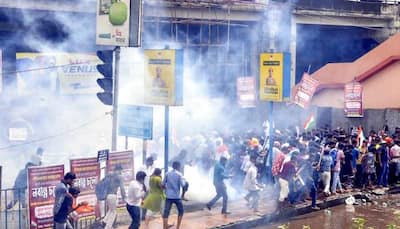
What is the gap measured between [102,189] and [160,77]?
8.36 ft

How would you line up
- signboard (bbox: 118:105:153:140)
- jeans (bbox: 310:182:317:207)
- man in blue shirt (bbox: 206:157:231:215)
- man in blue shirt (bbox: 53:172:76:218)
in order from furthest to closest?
jeans (bbox: 310:182:317:207), man in blue shirt (bbox: 206:157:231:215), signboard (bbox: 118:105:153:140), man in blue shirt (bbox: 53:172:76:218)

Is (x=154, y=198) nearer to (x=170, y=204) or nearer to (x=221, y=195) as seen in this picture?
(x=170, y=204)

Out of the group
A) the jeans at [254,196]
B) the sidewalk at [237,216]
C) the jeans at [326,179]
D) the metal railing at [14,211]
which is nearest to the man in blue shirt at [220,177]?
the sidewalk at [237,216]

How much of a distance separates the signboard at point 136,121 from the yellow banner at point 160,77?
0.30 meters

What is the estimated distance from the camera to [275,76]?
1415 cm

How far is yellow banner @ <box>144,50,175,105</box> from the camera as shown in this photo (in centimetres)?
1219

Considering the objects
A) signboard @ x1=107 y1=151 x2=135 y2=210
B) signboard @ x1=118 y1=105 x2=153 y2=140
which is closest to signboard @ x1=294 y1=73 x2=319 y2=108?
signboard @ x1=118 y1=105 x2=153 y2=140

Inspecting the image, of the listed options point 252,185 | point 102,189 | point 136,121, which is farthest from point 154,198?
point 252,185

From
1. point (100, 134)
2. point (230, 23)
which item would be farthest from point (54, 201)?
point (230, 23)

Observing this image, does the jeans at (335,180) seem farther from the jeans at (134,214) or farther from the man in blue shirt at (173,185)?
the jeans at (134,214)

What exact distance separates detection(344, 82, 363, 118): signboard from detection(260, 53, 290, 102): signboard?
583 cm

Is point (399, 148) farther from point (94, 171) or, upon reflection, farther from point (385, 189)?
point (94, 171)

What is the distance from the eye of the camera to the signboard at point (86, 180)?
11.2 meters

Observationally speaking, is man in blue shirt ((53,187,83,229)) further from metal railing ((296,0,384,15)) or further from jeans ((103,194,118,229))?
metal railing ((296,0,384,15))
